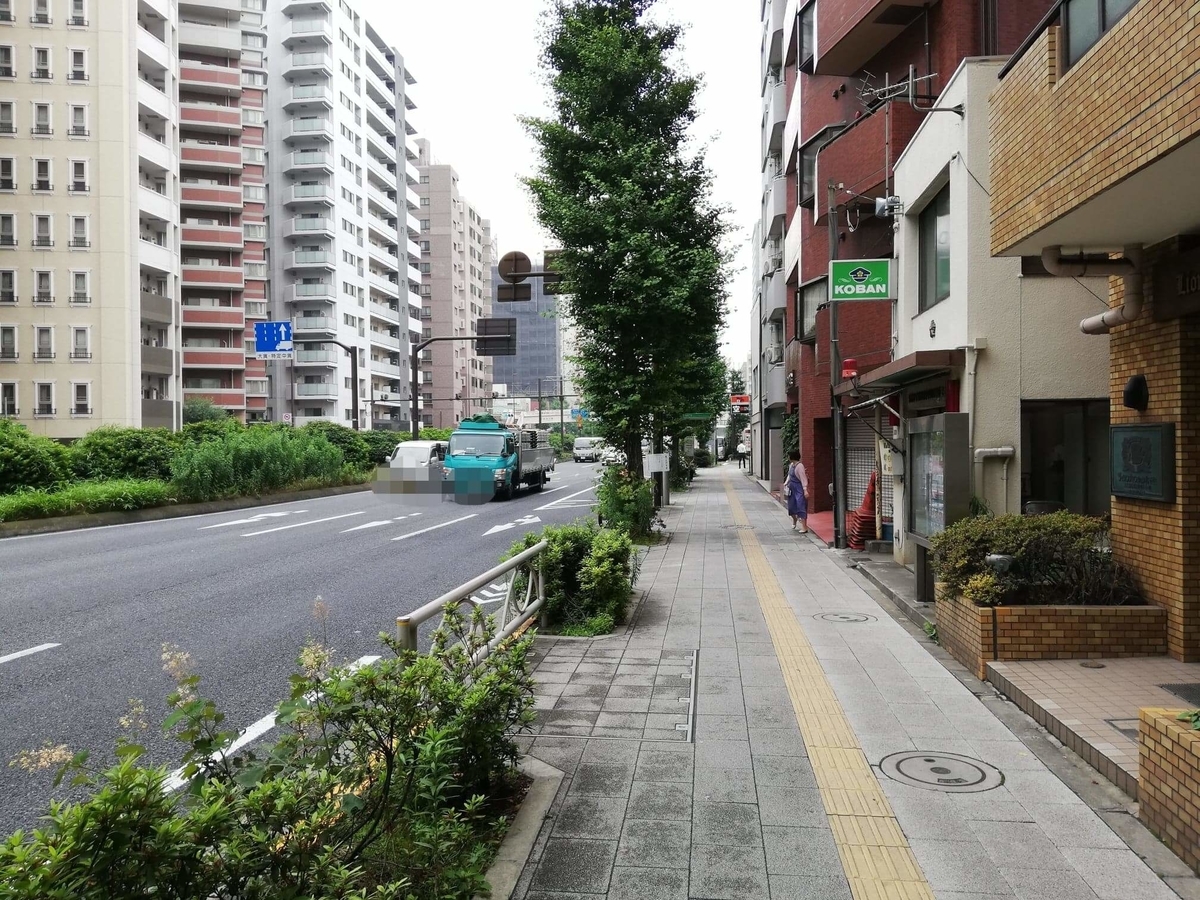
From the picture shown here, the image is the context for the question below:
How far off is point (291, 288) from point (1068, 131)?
66867 mm

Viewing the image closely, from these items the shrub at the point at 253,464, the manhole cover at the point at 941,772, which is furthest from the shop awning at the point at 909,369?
the shrub at the point at 253,464

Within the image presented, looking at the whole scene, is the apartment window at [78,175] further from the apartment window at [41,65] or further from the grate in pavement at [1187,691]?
the grate in pavement at [1187,691]

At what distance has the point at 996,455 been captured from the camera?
30.1ft

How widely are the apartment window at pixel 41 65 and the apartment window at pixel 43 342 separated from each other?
11620mm

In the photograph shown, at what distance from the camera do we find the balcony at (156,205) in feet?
141

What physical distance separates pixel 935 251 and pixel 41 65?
44.6 metres

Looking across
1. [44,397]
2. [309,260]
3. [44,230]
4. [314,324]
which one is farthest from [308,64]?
[44,397]

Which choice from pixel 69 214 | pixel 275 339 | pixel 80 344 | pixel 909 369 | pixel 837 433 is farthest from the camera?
pixel 80 344

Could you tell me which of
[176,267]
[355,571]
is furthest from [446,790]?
[176,267]

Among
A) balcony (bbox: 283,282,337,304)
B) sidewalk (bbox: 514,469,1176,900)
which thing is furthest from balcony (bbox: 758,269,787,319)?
balcony (bbox: 283,282,337,304)

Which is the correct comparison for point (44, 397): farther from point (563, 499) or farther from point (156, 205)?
point (563, 499)

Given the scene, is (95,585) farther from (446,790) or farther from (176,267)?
(176,267)

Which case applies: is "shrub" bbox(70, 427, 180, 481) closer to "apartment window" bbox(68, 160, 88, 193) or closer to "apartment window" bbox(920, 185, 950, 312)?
"apartment window" bbox(920, 185, 950, 312)

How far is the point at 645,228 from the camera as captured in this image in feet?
58.1
